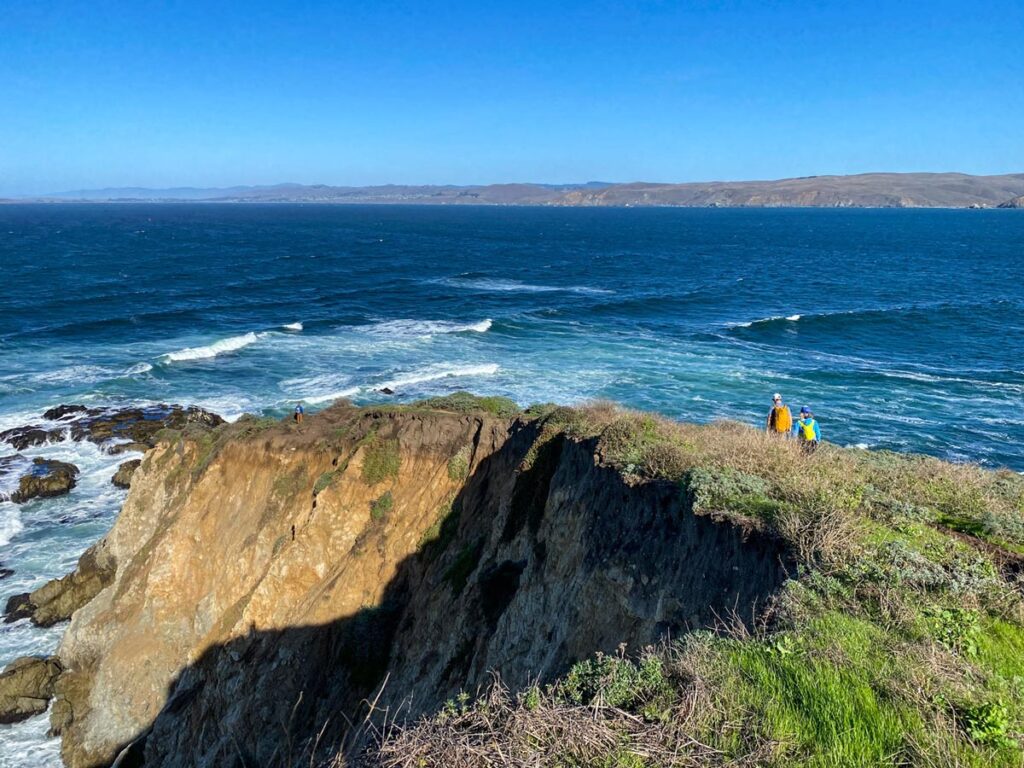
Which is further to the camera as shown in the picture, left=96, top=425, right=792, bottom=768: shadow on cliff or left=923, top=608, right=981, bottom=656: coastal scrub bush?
left=96, top=425, right=792, bottom=768: shadow on cliff

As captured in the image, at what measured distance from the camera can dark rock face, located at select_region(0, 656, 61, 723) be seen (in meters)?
21.0

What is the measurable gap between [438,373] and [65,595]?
2635 centimetres

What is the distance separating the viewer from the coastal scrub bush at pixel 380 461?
68.8ft

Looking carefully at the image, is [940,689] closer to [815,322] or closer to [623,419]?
[623,419]

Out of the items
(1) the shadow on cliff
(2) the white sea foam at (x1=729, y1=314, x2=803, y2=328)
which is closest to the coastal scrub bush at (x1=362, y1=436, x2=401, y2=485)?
(1) the shadow on cliff

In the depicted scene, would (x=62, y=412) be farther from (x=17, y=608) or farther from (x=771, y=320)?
(x=771, y=320)

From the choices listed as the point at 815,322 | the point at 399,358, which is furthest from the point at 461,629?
the point at 815,322

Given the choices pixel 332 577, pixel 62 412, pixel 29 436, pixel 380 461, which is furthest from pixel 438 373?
pixel 332 577

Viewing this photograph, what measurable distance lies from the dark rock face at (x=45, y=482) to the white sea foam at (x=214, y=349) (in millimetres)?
18026

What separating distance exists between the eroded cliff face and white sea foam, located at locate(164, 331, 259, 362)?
29.7 metres

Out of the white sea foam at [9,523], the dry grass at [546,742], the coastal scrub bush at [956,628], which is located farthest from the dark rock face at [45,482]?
the coastal scrub bush at [956,628]

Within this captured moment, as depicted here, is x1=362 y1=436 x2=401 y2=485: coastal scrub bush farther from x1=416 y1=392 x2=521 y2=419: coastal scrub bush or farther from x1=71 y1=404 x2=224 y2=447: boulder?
x1=71 y1=404 x2=224 y2=447: boulder

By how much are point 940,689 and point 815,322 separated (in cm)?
6296

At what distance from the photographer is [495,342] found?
5656 centimetres
